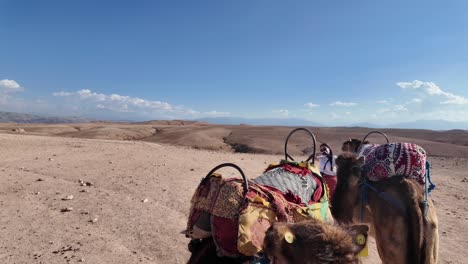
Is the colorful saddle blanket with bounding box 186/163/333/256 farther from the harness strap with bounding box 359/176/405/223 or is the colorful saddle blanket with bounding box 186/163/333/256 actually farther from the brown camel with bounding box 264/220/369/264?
the harness strap with bounding box 359/176/405/223

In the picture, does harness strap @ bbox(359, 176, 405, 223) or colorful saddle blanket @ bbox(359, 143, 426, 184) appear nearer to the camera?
harness strap @ bbox(359, 176, 405, 223)

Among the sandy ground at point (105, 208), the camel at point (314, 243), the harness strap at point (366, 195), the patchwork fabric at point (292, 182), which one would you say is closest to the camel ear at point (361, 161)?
the harness strap at point (366, 195)

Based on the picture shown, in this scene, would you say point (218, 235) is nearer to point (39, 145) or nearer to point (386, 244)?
point (386, 244)

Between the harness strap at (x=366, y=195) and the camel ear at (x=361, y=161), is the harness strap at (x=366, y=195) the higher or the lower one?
the lower one

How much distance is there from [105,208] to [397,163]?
4.95 metres

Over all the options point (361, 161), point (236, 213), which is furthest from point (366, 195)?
point (236, 213)

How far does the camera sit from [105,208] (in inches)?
233

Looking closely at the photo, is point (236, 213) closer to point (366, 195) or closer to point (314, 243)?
point (314, 243)

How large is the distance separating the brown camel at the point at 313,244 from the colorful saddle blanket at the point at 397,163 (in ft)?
6.28

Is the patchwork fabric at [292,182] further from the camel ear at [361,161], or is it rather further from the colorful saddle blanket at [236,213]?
the camel ear at [361,161]

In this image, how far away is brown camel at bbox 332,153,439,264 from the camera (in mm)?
2715

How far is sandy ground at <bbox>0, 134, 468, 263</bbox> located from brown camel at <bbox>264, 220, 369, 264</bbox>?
123 inches

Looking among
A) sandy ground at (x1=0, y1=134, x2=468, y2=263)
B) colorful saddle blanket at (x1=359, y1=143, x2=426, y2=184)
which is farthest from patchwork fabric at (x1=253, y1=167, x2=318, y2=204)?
sandy ground at (x1=0, y1=134, x2=468, y2=263)

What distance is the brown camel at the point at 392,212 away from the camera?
8.91 ft
